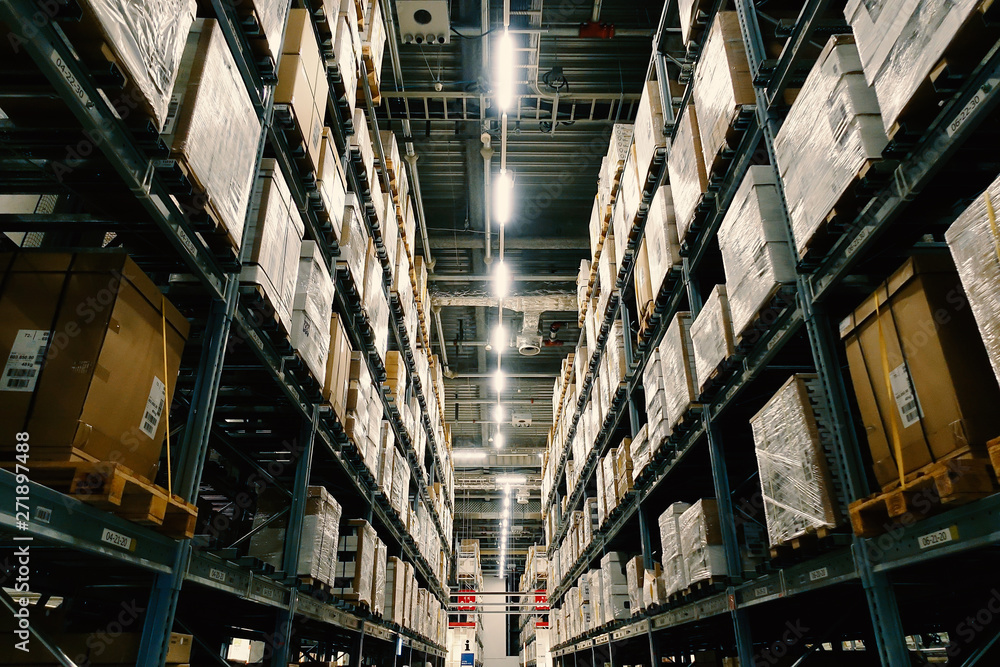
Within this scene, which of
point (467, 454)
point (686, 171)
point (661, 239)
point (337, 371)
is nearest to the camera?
point (686, 171)

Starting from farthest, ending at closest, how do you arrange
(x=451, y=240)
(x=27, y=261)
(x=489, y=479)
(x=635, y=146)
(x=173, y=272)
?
(x=489, y=479)
(x=451, y=240)
(x=635, y=146)
(x=173, y=272)
(x=27, y=261)

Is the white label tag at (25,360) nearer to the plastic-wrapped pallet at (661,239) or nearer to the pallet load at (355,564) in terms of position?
the pallet load at (355,564)

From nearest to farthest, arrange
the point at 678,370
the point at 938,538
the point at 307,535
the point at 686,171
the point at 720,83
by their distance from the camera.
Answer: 1. the point at 938,538
2. the point at 720,83
3. the point at 307,535
4. the point at 686,171
5. the point at 678,370

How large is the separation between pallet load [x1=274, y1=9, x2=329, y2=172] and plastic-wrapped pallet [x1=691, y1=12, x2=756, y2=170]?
2940 mm

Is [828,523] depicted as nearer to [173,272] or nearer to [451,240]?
[173,272]

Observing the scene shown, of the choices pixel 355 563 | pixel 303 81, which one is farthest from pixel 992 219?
pixel 355 563

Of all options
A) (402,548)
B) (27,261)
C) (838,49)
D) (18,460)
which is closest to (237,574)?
(18,460)

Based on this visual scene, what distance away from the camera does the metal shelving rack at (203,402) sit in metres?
2.09

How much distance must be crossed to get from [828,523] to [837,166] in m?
1.68

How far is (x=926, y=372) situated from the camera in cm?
236

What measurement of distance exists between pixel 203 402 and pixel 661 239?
13.2 ft

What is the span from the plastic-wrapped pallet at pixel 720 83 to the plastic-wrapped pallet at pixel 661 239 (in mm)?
903

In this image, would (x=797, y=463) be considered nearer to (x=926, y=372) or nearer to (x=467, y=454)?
(x=926, y=372)

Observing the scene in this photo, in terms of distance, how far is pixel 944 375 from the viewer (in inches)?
90.2
